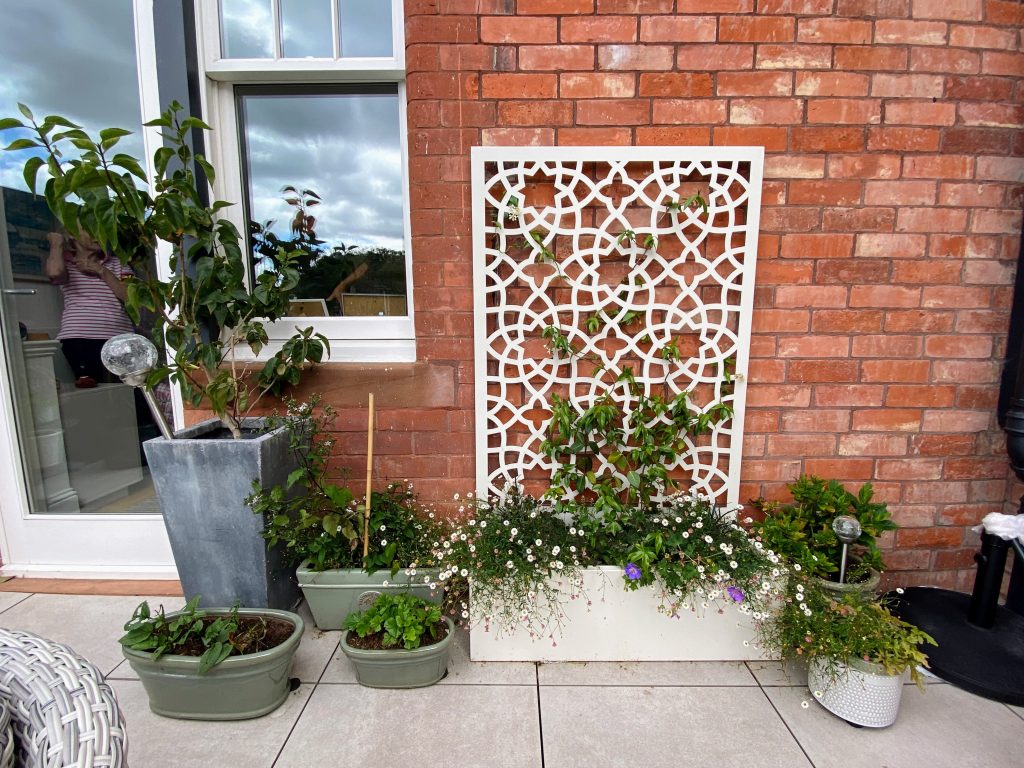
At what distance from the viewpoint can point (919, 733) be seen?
1563 millimetres

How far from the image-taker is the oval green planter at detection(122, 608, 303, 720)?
1528mm

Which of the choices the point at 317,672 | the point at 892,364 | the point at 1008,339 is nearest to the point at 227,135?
the point at 317,672

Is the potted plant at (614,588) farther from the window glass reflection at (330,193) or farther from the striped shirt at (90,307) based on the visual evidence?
the striped shirt at (90,307)

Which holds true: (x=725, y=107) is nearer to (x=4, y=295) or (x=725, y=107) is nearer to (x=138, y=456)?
(x=138, y=456)

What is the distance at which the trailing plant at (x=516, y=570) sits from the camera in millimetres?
1760

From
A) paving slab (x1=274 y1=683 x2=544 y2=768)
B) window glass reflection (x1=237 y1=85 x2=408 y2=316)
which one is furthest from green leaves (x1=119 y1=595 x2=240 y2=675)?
window glass reflection (x1=237 y1=85 x2=408 y2=316)

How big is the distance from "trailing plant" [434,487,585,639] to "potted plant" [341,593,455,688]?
0.12 meters

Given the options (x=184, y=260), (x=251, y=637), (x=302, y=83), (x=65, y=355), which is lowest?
(x=251, y=637)

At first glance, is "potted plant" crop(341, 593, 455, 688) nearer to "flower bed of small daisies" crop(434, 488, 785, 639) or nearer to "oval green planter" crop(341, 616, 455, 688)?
"oval green planter" crop(341, 616, 455, 688)

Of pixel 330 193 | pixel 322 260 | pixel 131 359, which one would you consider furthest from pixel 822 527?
pixel 131 359

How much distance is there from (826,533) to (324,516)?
188 cm

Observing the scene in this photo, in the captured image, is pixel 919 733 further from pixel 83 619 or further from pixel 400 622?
pixel 83 619

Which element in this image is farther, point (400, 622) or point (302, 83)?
point (302, 83)

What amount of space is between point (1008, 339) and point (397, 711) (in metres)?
2.65
